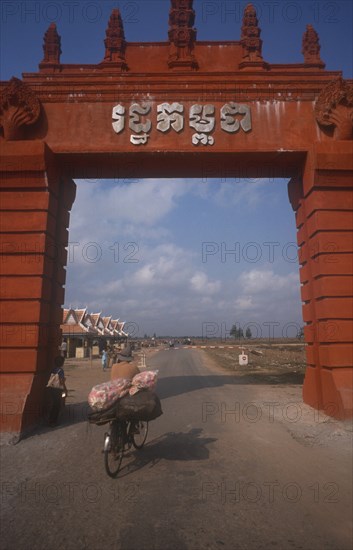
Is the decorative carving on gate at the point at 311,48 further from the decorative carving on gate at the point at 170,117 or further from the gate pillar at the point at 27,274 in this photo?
the gate pillar at the point at 27,274

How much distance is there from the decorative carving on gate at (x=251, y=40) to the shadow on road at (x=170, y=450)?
10.2m

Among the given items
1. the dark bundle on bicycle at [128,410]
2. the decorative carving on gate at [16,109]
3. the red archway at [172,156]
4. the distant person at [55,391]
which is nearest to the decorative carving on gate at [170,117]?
the red archway at [172,156]

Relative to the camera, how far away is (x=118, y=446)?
5.37m

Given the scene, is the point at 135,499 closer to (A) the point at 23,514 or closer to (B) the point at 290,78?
(A) the point at 23,514

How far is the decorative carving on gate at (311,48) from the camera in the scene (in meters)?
10.7

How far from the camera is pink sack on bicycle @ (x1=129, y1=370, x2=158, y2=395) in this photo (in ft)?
18.3

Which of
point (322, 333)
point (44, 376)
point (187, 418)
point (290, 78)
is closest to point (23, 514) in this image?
point (44, 376)

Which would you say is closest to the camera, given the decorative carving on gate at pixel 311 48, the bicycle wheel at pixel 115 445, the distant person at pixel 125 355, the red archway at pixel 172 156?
the bicycle wheel at pixel 115 445

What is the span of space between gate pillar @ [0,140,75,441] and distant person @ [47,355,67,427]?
0.74 ft

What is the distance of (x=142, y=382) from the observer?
5.66m

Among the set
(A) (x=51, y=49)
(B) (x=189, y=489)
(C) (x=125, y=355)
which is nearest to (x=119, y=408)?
(C) (x=125, y=355)

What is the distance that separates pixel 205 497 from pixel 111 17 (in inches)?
518

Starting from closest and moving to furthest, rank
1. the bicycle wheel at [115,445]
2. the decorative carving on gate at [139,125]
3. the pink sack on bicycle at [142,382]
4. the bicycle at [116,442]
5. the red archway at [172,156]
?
the bicycle at [116,442]
the bicycle wheel at [115,445]
the pink sack on bicycle at [142,382]
the red archway at [172,156]
the decorative carving on gate at [139,125]

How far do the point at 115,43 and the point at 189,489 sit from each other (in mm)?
11987
